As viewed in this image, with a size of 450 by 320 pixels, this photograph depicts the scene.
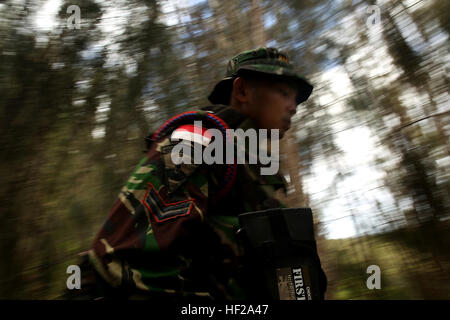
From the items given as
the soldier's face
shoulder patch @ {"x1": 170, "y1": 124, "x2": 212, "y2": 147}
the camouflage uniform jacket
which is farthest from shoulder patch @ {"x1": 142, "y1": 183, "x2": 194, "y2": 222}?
the soldier's face

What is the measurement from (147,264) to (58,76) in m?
2.62

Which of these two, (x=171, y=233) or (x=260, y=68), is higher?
(x=260, y=68)

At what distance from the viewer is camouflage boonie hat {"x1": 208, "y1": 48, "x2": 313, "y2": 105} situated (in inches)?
61.1

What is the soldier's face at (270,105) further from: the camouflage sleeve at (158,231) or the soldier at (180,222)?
the camouflage sleeve at (158,231)

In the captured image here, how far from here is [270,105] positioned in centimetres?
156

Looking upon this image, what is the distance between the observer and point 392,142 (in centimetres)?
254

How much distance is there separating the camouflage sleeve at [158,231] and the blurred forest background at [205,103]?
1876mm

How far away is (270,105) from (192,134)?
0.51m

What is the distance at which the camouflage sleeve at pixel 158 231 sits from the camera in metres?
1.02

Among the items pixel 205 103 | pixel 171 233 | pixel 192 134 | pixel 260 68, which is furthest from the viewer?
pixel 205 103

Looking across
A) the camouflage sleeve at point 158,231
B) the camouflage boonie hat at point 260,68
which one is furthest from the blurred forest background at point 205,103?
the camouflage sleeve at point 158,231

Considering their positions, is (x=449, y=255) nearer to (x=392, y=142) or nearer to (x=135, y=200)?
(x=392, y=142)

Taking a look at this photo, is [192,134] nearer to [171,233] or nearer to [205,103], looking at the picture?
[171,233]

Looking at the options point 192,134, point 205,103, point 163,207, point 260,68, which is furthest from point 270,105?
point 205,103
